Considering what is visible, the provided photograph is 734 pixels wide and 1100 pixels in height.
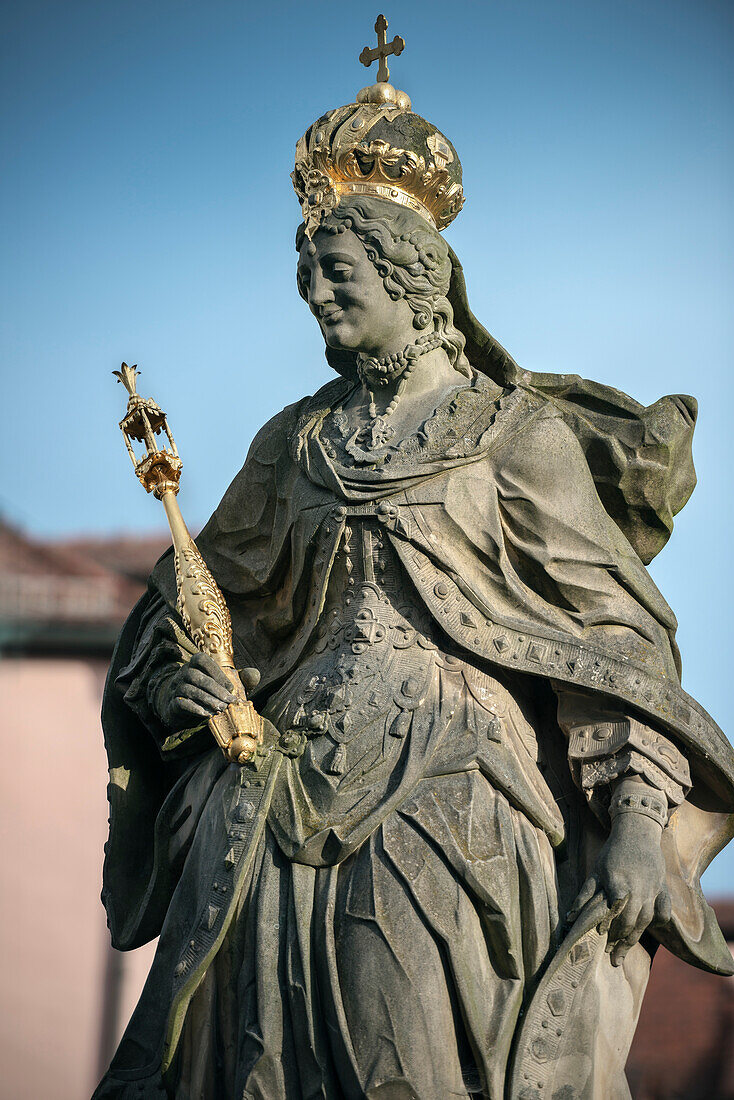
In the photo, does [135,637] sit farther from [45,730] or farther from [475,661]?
[45,730]

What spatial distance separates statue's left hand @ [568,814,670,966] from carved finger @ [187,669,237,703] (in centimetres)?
132

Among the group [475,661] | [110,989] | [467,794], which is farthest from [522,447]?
[110,989]

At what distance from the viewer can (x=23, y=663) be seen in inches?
676

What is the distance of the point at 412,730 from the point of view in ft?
20.9

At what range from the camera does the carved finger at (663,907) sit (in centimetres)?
629

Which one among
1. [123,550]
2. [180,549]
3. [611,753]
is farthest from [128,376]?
[123,550]

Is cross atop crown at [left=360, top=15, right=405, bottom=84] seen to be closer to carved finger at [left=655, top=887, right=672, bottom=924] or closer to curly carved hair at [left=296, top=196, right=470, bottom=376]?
curly carved hair at [left=296, top=196, right=470, bottom=376]

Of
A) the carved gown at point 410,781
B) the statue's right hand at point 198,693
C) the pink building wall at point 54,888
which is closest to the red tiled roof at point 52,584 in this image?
the pink building wall at point 54,888

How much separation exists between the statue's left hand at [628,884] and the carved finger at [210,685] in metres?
1.32

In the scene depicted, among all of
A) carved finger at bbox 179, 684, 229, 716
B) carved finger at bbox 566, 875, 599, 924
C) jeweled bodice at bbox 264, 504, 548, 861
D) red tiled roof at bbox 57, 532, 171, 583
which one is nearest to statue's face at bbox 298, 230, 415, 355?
jeweled bodice at bbox 264, 504, 548, 861

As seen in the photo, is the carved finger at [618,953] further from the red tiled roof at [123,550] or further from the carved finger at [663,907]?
the red tiled roof at [123,550]

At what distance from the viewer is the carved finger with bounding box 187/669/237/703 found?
646 cm

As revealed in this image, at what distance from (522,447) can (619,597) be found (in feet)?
2.03

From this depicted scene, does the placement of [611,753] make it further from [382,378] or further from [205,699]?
[382,378]
